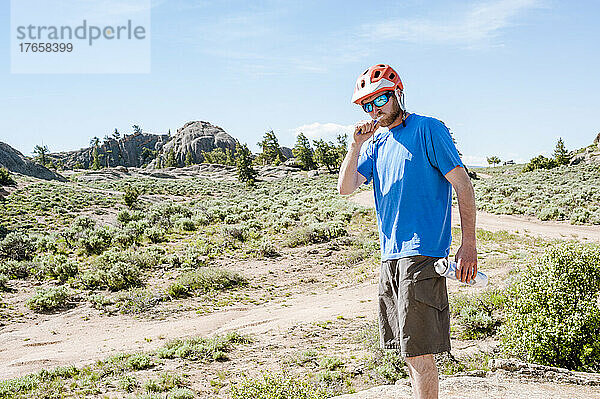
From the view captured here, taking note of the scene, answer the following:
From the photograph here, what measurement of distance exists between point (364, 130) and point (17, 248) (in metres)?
19.5

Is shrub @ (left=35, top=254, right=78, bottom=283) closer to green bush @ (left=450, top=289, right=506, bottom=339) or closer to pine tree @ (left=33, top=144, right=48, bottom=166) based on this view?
green bush @ (left=450, top=289, right=506, bottom=339)

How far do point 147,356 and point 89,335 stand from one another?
3330mm

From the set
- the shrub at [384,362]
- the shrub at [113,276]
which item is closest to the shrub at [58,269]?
the shrub at [113,276]

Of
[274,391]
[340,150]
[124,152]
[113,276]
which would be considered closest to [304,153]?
[340,150]

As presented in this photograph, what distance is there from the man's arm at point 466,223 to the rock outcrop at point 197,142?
126664mm

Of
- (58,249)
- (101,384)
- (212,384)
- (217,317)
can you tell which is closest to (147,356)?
(101,384)

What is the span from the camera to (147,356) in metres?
8.01

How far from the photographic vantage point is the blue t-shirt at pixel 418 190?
2844 mm

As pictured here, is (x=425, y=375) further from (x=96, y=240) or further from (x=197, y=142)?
(x=197, y=142)

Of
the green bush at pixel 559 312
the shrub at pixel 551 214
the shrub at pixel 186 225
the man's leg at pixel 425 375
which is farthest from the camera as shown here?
the shrub at pixel 186 225

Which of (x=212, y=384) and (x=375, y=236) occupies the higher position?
(x=375, y=236)

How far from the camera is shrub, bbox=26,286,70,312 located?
12406 millimetres

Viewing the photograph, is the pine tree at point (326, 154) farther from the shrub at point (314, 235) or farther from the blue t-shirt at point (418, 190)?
the blue t-shirt at point (418, 190)

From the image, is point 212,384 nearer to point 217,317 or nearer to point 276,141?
point 217,317
